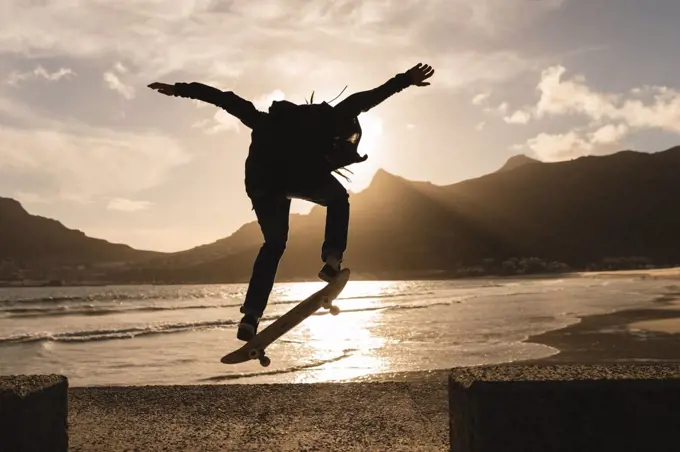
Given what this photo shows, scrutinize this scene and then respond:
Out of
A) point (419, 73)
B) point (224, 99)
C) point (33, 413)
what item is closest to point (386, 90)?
point (419, 73)

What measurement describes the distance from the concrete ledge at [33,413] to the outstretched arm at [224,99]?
367 centimetres

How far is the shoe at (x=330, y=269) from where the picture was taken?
21.6ft

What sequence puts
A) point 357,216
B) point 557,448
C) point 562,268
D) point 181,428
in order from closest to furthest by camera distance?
point 557,448 → point 181,428 → point 562,268 → point 357,216

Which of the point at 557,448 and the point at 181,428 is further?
the point at 181,428

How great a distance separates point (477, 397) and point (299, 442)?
4.32m

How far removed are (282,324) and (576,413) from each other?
10.4 ft

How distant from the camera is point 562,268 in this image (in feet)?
608

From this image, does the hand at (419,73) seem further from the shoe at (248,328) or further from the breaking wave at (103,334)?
the breaking wave at (103,334)

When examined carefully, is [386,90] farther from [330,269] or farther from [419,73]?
[330,269]

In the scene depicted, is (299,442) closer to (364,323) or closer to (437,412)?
(437,412)

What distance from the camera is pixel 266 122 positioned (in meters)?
6.47

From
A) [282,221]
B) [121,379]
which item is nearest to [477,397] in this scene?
[282,221]

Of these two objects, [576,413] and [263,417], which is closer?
[576,413]

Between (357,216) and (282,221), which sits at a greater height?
(357,216)
